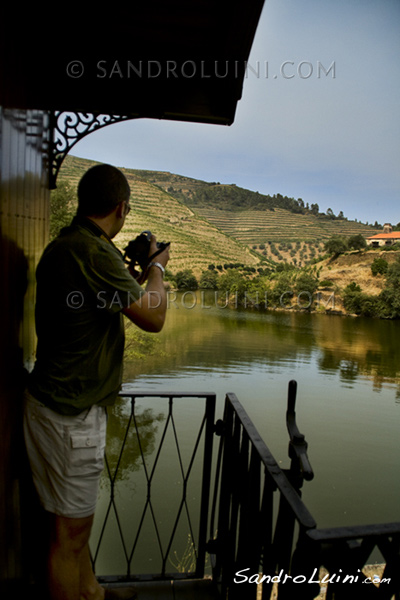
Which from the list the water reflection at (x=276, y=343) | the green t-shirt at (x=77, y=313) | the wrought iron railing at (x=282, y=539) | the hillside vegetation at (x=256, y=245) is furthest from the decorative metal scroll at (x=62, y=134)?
the water reflection at (x=276, y=343)

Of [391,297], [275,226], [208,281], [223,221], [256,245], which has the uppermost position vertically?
[223,221]

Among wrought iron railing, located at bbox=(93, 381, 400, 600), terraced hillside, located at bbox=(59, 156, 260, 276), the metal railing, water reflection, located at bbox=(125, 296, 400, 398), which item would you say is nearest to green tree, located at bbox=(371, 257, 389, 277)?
water reflection, located at bbox=(125, 296, 400, 398)

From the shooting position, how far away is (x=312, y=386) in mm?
20062

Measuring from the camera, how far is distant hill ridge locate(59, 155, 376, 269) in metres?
64.4

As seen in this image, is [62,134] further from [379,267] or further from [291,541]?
[379,267]

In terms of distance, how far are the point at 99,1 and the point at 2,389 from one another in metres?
1.23

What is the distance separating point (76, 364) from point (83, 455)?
26cm

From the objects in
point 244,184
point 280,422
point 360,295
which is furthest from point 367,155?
point 280,422

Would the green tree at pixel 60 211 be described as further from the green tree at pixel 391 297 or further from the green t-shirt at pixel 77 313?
the green tree at pixel 391 297

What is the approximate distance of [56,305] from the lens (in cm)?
108

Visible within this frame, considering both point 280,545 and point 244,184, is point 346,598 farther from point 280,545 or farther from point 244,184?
point 244,184

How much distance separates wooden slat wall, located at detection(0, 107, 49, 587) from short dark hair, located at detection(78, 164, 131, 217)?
0.70 feet

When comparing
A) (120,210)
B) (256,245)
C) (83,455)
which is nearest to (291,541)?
(83,455)

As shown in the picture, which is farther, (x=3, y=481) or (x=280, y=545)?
(x=3, y=481)
